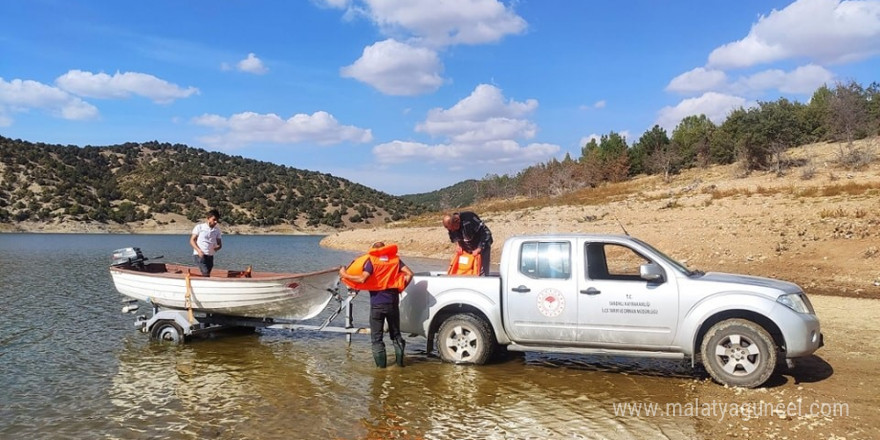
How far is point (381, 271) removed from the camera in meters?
8.35

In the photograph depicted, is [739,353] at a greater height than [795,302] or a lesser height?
lesser

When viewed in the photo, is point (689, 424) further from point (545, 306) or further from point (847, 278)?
point (847, 278)

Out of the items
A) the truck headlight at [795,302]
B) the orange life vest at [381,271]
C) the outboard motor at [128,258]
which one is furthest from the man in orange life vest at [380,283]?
the outboard motor at [128,258]

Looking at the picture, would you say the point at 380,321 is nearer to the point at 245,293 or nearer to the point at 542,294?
the point at 542,294

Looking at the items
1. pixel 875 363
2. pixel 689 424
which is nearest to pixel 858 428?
pixel 689 424

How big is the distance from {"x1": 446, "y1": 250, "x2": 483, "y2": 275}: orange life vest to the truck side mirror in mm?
2836

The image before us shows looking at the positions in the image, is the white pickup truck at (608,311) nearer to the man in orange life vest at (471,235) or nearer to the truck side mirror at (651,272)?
the truck side mirror at (651,272)

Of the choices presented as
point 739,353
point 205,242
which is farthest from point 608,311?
point 205,242

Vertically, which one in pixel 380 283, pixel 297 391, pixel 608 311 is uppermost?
pixel 380 283

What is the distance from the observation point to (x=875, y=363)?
27.0 ft

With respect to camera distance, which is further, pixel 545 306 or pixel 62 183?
pixel 62 183

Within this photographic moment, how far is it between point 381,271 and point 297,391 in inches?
77.5

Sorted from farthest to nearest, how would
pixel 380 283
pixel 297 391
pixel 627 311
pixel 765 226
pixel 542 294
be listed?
pixel 765 226 < pixel 380 283 < pixel 542 294 < pixel 627 311 < pixel 297 391

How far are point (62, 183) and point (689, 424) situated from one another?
99252 mm
